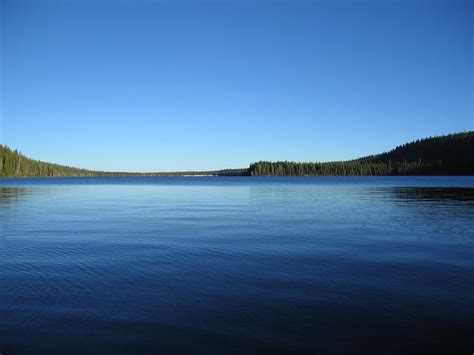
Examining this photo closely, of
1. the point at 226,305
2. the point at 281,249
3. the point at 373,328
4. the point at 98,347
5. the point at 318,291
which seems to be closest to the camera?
the point at 98,347

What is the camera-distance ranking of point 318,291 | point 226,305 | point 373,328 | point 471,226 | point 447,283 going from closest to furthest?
point 373,328 → point 226,305 → point 318,291 → point 447,283 → point 471,226

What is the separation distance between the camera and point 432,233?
68.9 feet

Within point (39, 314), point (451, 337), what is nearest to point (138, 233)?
point (39, 314)

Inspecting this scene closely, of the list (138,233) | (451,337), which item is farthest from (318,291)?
(138,233)

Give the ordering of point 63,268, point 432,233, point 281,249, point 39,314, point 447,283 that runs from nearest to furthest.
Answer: point 39,314, point 447,283, point 63,268, point 281,249, point 432,233

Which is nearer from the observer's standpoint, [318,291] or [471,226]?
[318,291]

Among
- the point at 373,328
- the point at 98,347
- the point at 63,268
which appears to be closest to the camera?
the point at 98,347

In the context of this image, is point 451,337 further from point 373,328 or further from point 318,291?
point 318,291

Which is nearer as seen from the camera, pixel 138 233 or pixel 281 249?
pixel 281 249

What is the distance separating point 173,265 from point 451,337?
369 inches

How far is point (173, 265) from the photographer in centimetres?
1365

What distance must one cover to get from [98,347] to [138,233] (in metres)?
14.1

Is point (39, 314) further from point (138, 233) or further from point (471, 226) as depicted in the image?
point (471, 226)

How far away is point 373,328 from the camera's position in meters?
8.11
